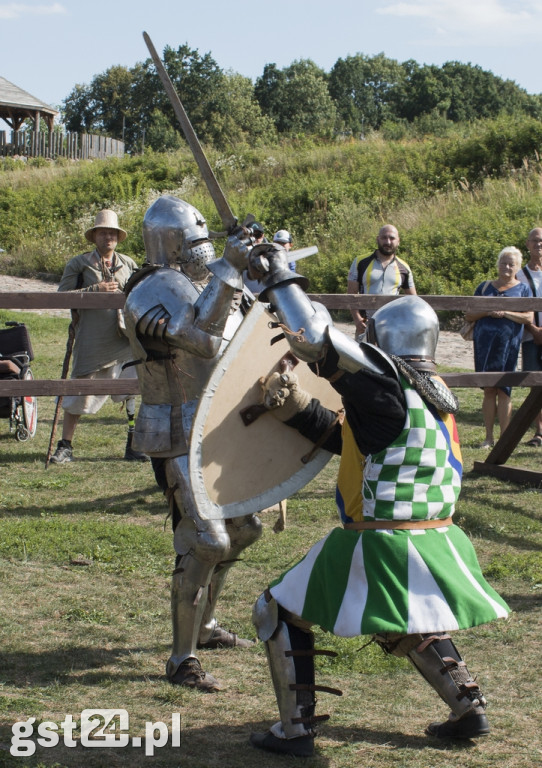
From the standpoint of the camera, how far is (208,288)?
3445 mm

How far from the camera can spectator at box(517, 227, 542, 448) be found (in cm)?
766

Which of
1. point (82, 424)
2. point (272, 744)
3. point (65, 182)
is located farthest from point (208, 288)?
point (65, 182)

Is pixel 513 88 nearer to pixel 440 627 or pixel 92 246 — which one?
pixel 92 246

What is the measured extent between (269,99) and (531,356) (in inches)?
2140

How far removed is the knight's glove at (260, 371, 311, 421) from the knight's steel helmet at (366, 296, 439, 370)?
0.39 m

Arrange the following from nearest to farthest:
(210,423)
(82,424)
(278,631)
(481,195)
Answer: (278,631), (210,423), (82,424), (481,195)

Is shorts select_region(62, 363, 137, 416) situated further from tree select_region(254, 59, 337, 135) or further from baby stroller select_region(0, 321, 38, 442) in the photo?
tree select_region(254, 59, 337, 135)

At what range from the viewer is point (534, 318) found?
7.74 metres

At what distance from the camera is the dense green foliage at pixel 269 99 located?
47125mm

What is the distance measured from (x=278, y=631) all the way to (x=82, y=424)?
6.31 meters

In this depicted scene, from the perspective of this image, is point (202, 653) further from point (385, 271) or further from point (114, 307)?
point (385, 271)

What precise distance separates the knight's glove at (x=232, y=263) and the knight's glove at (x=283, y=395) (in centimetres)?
36

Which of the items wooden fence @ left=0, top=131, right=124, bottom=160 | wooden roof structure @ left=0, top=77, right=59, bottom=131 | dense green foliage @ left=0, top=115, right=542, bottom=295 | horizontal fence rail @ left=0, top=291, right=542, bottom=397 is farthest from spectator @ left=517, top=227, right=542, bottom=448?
wooden roof structure @ left=0, top=77, right=59, bottom=131

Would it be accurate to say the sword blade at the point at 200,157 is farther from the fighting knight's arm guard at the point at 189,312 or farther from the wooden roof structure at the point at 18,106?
the wooden roof structure at the point at 18,106
